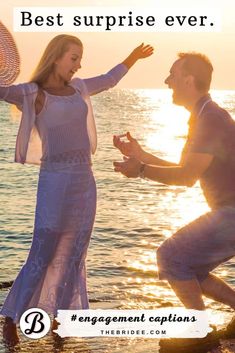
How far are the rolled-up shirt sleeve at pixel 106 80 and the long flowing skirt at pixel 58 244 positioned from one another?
0.70 metres

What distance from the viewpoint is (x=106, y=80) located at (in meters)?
6.73

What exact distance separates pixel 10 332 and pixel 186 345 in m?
1.38

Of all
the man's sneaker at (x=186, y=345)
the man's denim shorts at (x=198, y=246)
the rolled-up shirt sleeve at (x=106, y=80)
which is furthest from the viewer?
the rolled-up shirt sleeve at (x=106, y=80)

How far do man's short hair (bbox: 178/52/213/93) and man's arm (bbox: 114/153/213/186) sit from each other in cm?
54

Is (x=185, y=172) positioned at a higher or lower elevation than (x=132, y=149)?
lower

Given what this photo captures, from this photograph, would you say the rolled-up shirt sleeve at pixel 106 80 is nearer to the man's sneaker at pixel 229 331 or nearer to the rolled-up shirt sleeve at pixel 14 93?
the rolled-up shirt sleeve at pixel 14 93

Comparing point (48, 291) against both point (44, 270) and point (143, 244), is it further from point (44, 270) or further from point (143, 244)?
point (143, 244)

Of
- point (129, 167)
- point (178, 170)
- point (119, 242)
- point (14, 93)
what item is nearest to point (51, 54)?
point (14, 93)

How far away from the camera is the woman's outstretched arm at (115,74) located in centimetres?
664

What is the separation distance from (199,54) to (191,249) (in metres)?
1.41

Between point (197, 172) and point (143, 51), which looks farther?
point (143, 51)

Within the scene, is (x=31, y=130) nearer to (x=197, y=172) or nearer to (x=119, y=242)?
(x=197, y=172)

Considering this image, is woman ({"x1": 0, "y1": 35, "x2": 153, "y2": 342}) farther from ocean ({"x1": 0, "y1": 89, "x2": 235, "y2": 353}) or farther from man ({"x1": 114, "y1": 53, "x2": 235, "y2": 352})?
man ({"x1": 114, "y1": 53, "x2": 235, "y2": 352})
